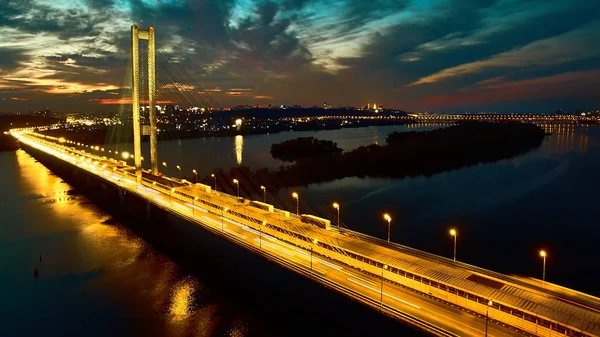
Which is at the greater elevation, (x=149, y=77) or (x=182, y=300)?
(x=149, y=77)

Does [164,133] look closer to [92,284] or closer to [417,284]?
[92,284]

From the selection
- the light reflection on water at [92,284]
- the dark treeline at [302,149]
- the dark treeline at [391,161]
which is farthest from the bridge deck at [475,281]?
the dark treeline at [302,149]

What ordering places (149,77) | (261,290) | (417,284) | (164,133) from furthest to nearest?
(164,133) → (149,77) → (261,290) → (417,284)

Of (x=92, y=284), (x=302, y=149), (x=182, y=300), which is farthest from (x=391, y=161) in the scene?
(x=92, y=284)

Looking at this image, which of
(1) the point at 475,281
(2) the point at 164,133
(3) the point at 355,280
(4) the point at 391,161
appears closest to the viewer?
(1) the point at 475,281

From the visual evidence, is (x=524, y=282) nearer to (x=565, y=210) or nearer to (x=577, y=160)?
(x=565, y=210)

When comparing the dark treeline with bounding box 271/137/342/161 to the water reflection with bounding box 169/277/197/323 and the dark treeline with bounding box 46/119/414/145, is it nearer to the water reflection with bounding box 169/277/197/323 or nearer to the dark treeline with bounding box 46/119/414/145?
the water reflection with bounding box 169/277/197/323
